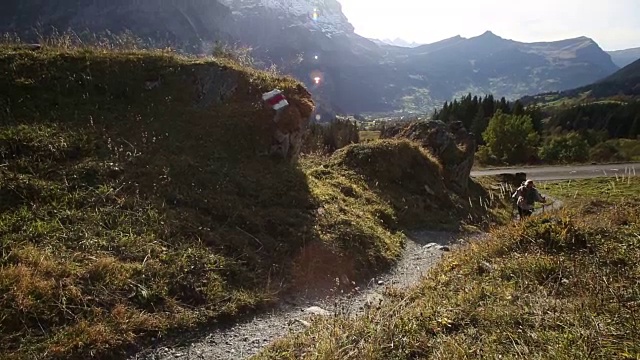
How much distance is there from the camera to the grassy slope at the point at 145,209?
234 inches

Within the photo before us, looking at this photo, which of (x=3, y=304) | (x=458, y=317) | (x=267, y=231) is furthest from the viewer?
(x=267, y=231)

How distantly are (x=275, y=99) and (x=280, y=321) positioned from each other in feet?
27.5

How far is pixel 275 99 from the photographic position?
13.6 metres

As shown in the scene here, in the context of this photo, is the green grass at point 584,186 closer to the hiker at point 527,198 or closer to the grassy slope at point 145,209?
the hiker at point 527,198

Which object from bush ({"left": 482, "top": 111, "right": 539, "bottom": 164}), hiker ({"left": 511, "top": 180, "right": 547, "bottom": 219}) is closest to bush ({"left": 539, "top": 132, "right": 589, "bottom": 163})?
bush ({"left": 482, "top": 111, "right": 539, "bottom": 164})

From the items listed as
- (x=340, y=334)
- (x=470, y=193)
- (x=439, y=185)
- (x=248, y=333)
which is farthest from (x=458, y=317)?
(x=470, y=193)

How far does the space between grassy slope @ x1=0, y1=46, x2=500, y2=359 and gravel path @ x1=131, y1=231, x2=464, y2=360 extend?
366 millimetres

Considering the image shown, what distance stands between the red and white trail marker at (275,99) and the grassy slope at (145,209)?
472 millimetres

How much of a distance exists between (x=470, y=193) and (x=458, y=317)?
19.9m

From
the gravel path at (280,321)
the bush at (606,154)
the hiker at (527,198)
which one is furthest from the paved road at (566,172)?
the gravel path at (280,321)

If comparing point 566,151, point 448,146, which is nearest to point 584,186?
point 448,146

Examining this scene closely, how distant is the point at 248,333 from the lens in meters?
6.60

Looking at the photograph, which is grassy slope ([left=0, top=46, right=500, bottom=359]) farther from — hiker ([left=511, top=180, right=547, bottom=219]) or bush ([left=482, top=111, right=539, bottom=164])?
bush ([left=482, top=111, right=539, bottom=164])

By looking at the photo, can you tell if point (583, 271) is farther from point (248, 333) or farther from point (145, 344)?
point (145, 344)
